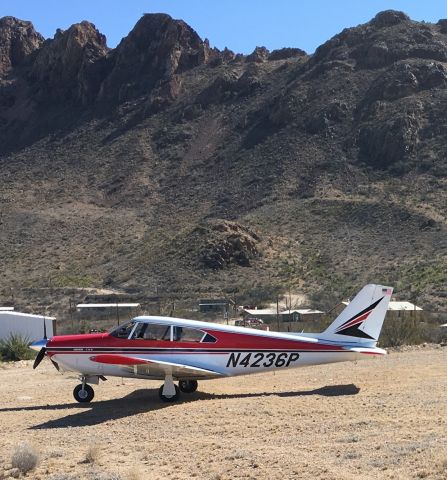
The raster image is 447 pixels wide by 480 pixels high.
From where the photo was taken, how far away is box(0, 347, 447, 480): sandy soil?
10.2m

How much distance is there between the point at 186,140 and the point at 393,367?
8019cm

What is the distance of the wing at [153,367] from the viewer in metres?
15.7

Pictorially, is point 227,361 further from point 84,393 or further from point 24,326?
point 24,326

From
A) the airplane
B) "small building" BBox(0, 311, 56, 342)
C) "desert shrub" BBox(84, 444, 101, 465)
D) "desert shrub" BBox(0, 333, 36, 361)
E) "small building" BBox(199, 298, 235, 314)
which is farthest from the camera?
"small building" BBox(199, 298, 235, 314)

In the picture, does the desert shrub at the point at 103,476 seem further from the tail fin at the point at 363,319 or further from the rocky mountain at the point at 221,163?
the rocky mountain at the point at 221,163

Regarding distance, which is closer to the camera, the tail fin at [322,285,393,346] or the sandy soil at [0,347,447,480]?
the sandy soil at [0,347,447,480]

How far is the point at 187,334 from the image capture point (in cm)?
1647

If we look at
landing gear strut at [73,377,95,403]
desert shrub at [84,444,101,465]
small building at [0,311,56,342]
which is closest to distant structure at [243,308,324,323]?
small building at [0,311,56,342]

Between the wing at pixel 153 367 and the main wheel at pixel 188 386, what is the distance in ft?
2.75

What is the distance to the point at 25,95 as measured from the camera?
117688 millimetres

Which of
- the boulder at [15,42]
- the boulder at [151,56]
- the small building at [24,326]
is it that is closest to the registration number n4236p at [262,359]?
the small building at [24,326]

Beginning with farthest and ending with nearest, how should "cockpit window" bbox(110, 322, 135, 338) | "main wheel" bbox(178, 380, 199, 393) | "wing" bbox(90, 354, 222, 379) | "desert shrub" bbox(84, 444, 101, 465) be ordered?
"main wheel" bbox(178, 380, 199, 393), "cockpit window" bbox(110, 322, 135, 338), "wing" bbox(90, 354, 222, 379), "desert shrub" bbox(84, 444, 101, 465)

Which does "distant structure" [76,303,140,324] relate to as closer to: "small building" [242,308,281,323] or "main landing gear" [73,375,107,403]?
"small building" [242,308,281,323]

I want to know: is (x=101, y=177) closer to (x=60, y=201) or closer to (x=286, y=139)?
(x=60, y=201)
